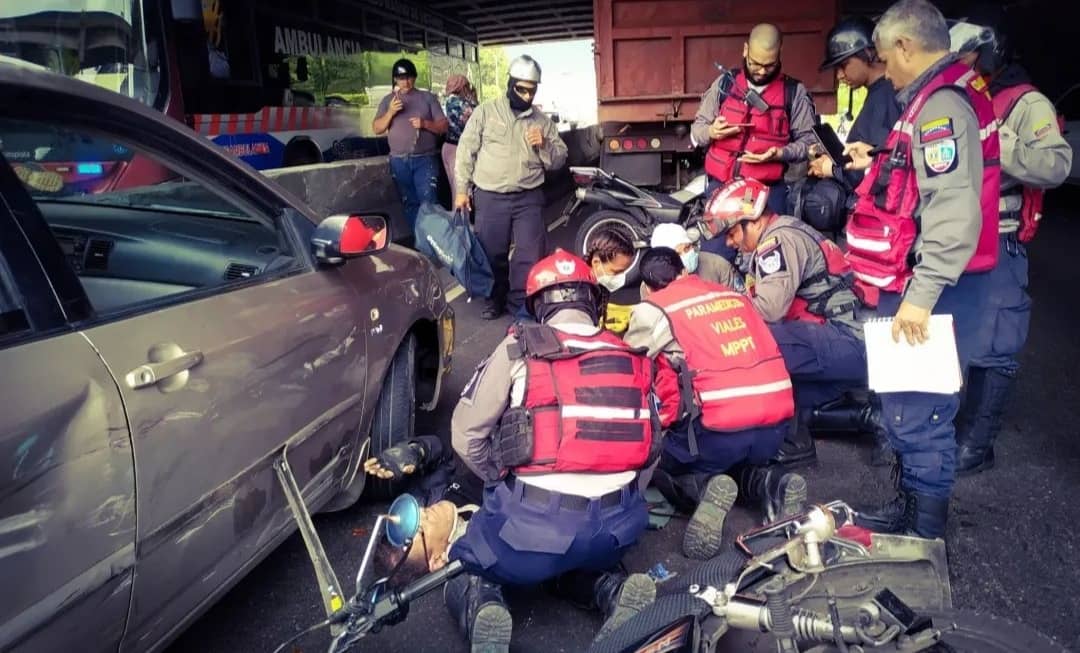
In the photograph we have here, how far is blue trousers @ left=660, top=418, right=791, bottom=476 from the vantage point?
10.3ft

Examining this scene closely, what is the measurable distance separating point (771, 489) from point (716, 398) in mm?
439

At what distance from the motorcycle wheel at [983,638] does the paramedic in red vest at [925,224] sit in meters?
1.25

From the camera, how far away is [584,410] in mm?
2316

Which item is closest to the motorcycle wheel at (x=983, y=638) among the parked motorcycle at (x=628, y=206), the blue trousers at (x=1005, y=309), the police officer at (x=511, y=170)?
the blue trousers at (x=1005, y=309)

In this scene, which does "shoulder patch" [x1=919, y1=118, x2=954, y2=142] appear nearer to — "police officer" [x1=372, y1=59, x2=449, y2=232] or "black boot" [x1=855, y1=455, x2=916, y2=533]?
"black boot" [x1=855, y1=455, x2=916, y2=533]

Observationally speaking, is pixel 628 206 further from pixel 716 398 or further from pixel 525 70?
pixel 716 398

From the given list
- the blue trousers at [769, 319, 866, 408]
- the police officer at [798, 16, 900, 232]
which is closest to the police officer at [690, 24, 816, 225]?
the police officer at [798, 16, 900, 232]

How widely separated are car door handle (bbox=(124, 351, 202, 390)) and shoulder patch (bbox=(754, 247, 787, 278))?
2.64 metres

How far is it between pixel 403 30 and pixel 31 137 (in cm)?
992

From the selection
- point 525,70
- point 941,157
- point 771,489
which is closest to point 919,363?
point 941,157

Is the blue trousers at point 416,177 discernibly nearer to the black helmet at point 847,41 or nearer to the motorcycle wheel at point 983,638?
the black helmet at point 847,41

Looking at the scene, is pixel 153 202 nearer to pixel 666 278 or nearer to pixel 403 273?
pixel 403 273

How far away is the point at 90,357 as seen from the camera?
1708mm

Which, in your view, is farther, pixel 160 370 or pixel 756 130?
pixel 756 130
